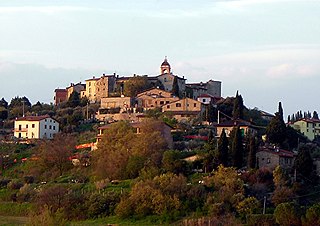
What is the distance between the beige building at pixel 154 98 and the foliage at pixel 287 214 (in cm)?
3032

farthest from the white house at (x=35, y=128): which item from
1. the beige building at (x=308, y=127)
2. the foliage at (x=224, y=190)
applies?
the foliage at (x=224, y=190)

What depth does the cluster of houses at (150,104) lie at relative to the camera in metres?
65.6

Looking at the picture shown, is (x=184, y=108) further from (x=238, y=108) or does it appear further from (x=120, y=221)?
(x=120, y=221)

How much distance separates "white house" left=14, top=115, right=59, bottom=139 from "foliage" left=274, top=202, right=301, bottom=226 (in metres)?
30.3

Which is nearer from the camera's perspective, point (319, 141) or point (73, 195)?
point (73, 195)

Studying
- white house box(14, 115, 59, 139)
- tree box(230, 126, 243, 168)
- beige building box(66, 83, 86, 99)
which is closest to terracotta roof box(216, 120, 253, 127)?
tree box(230, 126, 243, 168)

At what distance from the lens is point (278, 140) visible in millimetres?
55562

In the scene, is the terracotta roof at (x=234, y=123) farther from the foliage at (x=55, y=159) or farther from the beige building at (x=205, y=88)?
the beige building at (x=205, y=88)

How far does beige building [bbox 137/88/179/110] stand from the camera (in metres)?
70.9

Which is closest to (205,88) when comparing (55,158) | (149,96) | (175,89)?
(175,89)

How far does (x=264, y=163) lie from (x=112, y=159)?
32.3ft

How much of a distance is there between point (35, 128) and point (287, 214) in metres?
31.6

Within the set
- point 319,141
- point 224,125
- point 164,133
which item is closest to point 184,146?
point 164,133

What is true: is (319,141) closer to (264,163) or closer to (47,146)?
(264,163)
